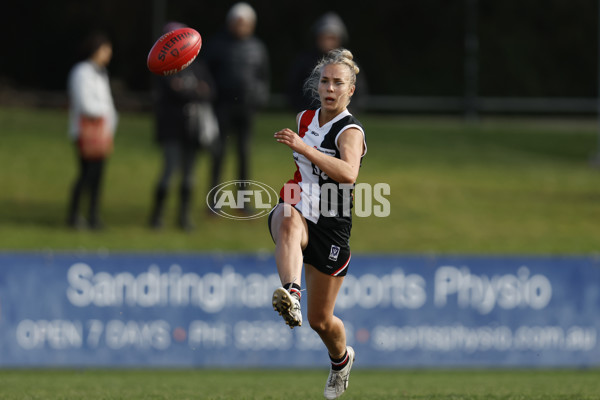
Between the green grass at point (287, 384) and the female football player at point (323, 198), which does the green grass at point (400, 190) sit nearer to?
the green grass at point (287, 384)

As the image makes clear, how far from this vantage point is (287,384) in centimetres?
889

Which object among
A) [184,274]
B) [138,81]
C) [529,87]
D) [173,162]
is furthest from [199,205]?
[529,87]

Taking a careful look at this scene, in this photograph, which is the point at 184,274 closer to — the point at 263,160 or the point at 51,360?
the point at 51,360

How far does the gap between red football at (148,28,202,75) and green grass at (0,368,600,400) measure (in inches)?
94.1

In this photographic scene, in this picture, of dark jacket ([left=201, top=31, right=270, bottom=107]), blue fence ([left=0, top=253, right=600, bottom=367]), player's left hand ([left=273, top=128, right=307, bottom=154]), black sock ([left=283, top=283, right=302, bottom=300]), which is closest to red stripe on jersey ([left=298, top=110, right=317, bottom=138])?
player's left hand ([left=273, top=128, right=307, bottom=154])

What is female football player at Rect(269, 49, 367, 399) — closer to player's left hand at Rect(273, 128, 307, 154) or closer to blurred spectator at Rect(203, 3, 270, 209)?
player's left hand at Rect(273, 128, 307, 154)

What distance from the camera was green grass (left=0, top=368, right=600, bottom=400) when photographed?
7.31 m

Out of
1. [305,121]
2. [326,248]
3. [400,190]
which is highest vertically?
[400,190]

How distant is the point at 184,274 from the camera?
10.6 meters

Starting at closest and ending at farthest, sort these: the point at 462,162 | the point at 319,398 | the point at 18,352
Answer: the point at 319,398, the point at 18,352, the point at 462,162

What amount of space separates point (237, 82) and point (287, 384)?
5612 millimetres

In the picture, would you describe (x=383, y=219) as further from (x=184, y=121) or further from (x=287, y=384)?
(x=287, y=384)

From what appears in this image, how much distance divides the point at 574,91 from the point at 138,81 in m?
12.2

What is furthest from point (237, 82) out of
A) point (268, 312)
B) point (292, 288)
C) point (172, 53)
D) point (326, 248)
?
point (292, 288)
